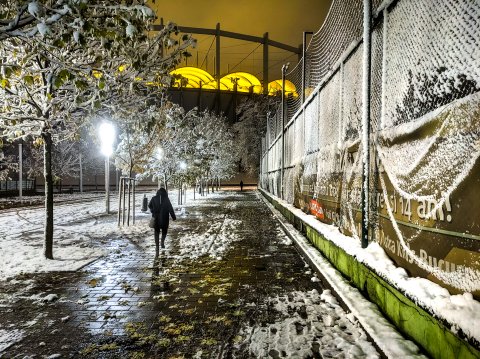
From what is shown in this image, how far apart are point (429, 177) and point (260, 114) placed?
4243 cm

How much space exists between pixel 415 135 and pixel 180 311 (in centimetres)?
349

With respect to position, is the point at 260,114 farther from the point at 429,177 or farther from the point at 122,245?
the point at 429,177

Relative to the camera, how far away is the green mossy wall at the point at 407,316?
8.90 ft

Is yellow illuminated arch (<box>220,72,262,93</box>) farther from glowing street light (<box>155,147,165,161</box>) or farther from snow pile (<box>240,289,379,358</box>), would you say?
snow pile (<box>240,289,379,358</box>)

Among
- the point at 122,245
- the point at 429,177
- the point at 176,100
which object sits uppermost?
the point at 176,100

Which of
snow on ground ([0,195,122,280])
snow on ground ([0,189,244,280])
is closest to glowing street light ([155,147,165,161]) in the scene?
snow on ground ([0,189,244,280])

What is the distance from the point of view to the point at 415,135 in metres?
3.80

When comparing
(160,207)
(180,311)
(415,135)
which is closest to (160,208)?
(160,207)

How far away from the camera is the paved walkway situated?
12.5ft

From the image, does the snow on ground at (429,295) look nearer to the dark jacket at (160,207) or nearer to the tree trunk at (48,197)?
the dark jacket at (160,207)

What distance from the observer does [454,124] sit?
3.09 meters

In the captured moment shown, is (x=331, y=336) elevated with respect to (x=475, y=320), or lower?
lower

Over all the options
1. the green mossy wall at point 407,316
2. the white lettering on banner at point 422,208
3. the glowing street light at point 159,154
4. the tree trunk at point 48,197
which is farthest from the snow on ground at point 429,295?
the glowing street light at point 159,154

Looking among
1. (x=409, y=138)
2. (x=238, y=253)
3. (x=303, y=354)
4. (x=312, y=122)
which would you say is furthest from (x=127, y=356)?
(x=312, y=122)
